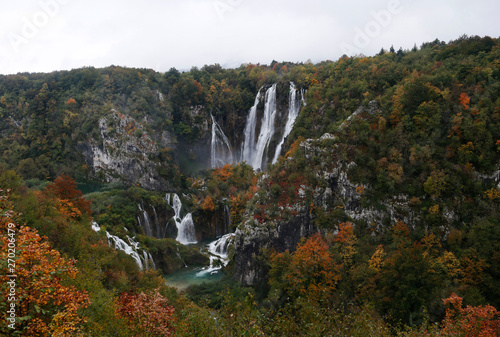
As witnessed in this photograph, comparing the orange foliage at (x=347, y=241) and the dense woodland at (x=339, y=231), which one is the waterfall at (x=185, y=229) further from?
the orange foliage at (x=347, y=241)

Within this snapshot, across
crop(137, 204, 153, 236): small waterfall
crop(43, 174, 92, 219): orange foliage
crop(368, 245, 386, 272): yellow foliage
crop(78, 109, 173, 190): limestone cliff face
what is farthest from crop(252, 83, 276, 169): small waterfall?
crop(43, 174, 92, 219): orange foliage

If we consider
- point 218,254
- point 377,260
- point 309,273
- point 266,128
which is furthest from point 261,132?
point 377,260

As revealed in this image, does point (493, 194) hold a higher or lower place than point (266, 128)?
lower

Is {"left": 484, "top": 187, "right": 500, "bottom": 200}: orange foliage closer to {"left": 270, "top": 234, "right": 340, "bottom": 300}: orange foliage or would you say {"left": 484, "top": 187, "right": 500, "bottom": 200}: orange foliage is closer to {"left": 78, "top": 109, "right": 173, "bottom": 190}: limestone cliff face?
{"left": 270, "top": 234, "right": 340, "bottom": 300}: orange foliage

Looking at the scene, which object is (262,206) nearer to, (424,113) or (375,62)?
(424,113)

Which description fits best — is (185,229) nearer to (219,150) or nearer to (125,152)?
(125,152)

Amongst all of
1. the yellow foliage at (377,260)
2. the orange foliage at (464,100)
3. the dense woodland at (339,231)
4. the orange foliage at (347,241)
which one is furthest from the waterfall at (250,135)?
the yellow foliage at (377,260)
